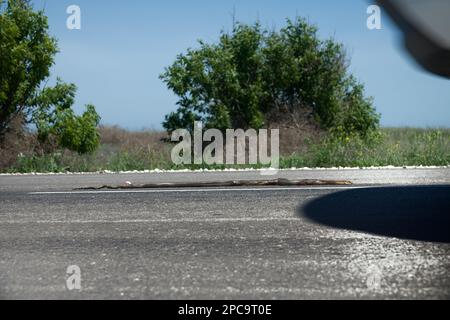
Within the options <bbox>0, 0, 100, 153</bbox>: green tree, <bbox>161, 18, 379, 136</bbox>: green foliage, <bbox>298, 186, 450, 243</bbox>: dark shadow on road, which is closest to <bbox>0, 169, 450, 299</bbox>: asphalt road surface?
<bbox>298, 186, 450, 243</bbox>: dark shadow on road

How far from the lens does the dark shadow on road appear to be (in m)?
4.45

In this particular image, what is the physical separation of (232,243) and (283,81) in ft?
45.4

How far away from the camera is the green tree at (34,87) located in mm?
13500

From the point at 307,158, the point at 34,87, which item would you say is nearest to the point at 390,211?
the point at 307,158

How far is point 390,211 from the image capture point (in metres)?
5.30

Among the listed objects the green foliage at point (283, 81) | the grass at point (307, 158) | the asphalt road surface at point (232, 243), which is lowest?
the asphalt road surface at point (232, 243)

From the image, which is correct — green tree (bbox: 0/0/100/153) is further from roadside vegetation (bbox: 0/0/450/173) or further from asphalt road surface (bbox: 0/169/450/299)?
asphalt road surface (bbox: 0/169/450/299)

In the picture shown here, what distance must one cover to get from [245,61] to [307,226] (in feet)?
44.2

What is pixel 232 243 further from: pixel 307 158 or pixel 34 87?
pixel 34 87

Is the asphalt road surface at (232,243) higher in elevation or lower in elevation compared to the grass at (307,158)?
lower

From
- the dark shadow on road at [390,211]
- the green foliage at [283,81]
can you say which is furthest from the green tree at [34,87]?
the dark shadow on road at [390,211]

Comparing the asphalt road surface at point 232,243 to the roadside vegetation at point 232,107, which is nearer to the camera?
the asphalt road surface at point 232,243

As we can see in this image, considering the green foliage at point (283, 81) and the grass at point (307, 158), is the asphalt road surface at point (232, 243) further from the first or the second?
the green foliage at point (283, 81)

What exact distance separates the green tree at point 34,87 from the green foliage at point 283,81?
4.18m
